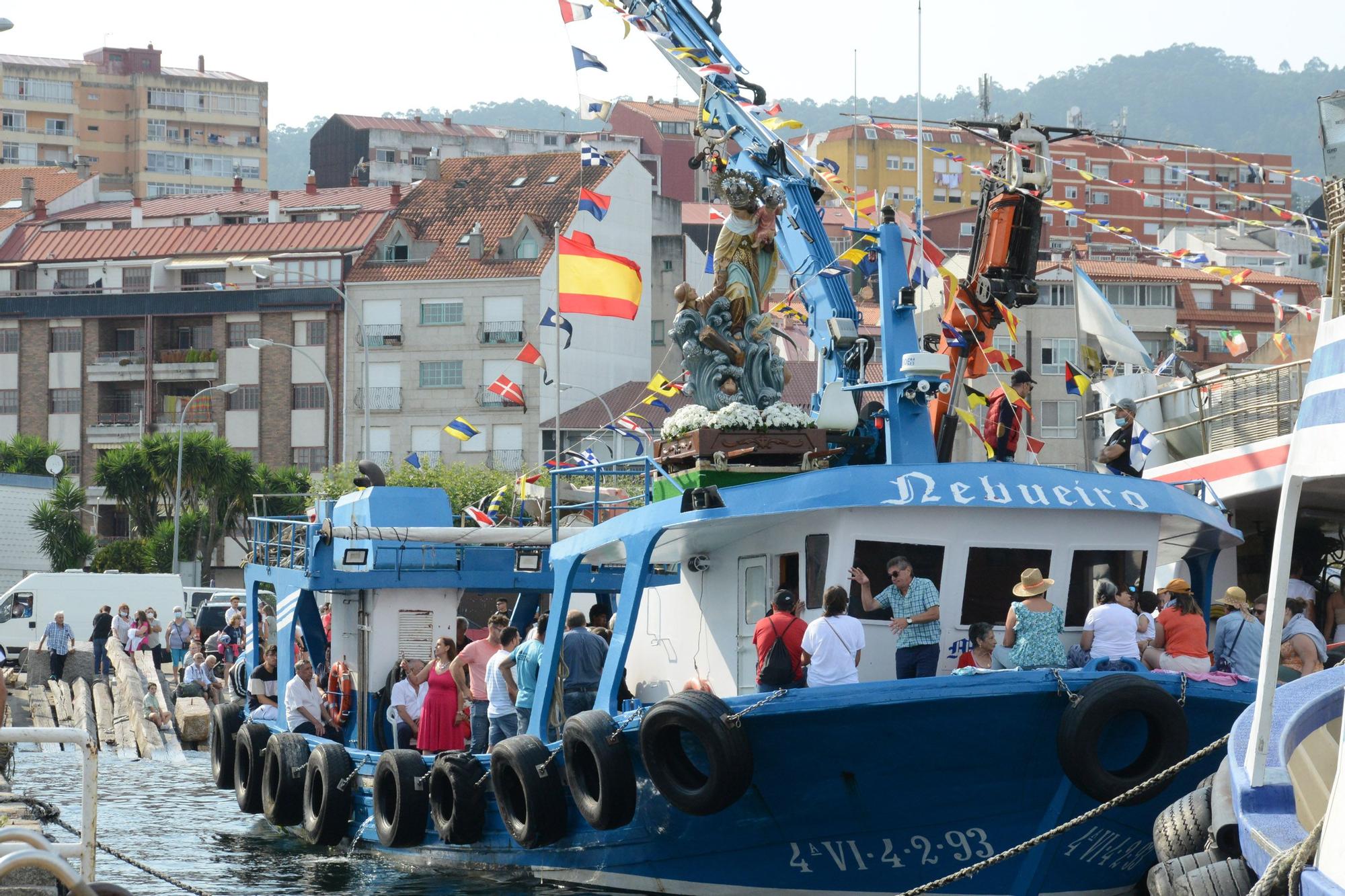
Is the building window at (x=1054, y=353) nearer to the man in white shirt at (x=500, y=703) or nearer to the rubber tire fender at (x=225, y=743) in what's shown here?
the rubber tire fender at (x=225, y=743)

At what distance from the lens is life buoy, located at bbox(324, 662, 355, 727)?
70.7 feet

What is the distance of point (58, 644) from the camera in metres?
37.1

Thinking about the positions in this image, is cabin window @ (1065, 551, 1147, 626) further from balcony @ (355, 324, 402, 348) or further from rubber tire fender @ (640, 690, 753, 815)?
balcony @ (355, 324, 402, 348)

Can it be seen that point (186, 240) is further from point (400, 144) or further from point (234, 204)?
point (400, 144)

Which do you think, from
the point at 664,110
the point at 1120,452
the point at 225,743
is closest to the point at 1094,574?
the point at 1120,452

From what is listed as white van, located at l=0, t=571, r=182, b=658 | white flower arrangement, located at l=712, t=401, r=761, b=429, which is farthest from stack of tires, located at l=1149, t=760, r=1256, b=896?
A: white van, located at l=0, t=571, r=182, b=658

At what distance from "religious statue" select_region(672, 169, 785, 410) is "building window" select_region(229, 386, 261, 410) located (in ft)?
200

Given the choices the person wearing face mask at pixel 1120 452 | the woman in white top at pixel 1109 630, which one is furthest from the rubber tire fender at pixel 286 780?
the woman in white top at pixel 1109 630

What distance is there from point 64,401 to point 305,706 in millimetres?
62173

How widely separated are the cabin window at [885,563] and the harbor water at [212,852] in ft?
13.6

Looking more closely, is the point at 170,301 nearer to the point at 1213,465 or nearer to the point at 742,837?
the point at 1213,465

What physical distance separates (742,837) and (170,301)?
6739 cm

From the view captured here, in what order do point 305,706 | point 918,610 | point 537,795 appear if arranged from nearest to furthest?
point 918,610
point 537,795
point 305,706

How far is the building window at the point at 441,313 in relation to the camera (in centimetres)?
7400
